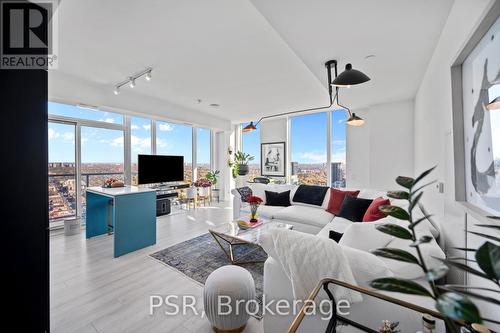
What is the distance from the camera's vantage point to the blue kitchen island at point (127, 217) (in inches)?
113

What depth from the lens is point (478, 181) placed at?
1205mm

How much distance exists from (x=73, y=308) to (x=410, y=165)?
566 centimetres

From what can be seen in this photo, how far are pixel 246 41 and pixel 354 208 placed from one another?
2695 millimetres

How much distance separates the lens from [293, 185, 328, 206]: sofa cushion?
3.86 m

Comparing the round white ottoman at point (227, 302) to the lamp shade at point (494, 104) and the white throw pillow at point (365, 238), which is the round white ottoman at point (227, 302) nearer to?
the white throw pillow at point (365, 238)

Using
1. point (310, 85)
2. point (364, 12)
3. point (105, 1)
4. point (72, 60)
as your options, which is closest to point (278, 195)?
point (310, 85)

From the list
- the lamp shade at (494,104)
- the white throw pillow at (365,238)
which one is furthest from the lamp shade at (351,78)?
the white throw pillow at (365,238)

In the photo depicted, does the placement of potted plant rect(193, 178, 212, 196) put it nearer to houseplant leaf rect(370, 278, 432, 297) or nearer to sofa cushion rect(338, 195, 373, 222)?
sofa cushion rect(338, 195, 373, 222)

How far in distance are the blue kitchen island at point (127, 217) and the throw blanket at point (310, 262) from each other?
243 centimetres

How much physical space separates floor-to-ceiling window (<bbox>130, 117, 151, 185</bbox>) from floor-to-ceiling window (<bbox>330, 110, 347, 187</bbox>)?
471cm

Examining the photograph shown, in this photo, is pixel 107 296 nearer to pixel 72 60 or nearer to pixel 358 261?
pixel 358 261

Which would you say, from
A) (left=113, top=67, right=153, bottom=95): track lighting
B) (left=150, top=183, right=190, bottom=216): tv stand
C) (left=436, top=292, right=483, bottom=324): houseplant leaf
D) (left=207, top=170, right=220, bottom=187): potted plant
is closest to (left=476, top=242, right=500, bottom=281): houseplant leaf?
(left=436, top=292, right=483, bottom=324): houseplant leaf

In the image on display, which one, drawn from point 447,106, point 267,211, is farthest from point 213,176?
point 447,106

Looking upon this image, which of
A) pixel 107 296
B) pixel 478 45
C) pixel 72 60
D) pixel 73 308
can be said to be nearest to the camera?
pixel 478 45
